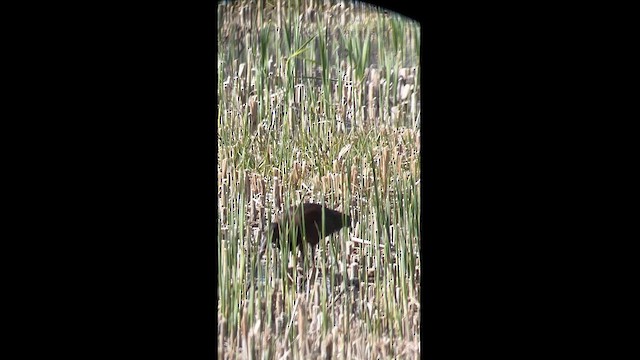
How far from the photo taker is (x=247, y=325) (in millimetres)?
5117

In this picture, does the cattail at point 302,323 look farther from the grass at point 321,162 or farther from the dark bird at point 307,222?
the dark bird at point 307,222

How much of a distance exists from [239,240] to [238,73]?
670mm

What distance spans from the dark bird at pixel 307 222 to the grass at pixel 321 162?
31mm

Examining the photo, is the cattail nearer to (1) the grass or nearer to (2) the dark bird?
(1) the grass

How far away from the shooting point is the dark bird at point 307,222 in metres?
5.09

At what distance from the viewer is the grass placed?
16.6 feet

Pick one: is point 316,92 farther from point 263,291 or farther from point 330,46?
point 263,291

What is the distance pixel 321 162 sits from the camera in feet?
16.6

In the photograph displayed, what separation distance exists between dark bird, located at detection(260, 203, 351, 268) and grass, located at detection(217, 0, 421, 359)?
0.10ft

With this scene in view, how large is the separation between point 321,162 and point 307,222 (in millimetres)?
249

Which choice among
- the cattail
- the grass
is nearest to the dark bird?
the grass

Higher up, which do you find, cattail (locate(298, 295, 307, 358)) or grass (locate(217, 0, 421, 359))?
grass (locate(217, 0, 421, 359))

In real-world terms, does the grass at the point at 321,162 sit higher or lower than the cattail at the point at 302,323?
higher

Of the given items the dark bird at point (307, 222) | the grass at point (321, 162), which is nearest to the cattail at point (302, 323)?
the grass at point (321, 162)
